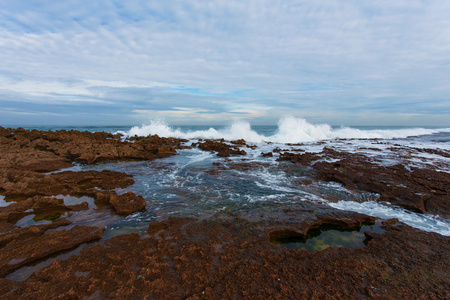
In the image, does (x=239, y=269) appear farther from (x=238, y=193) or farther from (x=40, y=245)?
(x=238, y=193)

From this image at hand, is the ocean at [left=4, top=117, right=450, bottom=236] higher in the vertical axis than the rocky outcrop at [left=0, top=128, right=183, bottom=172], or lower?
lower

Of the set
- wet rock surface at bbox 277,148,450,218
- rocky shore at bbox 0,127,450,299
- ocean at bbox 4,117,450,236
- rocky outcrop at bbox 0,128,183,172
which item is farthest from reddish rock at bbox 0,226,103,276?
wet rock surface at bbox 277,148,450,218

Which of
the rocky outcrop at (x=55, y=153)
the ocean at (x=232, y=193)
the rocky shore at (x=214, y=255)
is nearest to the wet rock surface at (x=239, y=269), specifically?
the rocky shore at (x=214, y=255)

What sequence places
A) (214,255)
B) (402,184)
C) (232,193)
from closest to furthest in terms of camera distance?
(214,255)
(232,193)
(402,184)

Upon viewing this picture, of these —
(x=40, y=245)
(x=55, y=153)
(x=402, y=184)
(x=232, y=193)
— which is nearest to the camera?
(x=40, y=245)

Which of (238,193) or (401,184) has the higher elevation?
(401,184)

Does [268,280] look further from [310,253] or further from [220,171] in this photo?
[220,171]

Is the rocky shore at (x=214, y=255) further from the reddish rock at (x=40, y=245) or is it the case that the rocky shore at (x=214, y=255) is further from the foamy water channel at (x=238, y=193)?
the foamy water channel at (x=238, y=193)

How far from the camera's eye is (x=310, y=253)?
13.5 feet

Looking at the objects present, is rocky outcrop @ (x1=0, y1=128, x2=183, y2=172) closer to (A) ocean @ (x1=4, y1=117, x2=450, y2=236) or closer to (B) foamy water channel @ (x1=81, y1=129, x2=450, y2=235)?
(A) ocean @ (x1=4, y1=117, x2=450, y2=236)

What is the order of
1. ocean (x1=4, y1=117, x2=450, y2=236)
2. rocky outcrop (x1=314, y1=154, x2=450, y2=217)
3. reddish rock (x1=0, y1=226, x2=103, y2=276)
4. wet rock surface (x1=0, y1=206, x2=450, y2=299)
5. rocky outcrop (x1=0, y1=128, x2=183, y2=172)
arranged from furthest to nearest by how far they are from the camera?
rocky outcrop (x1=0, y1=128, x2=183, y2=172)
rocky outcrop (x1=314, y1=154, x2=450, y2=217)
ocean (x1=4, y1=117, x2=450, y2=236)
reddish rock (x1=0, y1=226, x2=103, y2=276)
wet rock surface (x1=0, y1=206, x2=450, y2=299)

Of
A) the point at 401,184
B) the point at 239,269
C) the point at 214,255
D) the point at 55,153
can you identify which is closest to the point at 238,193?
the point at 214,255

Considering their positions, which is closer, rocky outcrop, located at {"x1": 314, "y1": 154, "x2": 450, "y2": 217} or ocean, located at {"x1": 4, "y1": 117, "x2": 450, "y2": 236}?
ocean, located at {"x1": 4, "y1": 117, "x2": 450, "y2": 236}

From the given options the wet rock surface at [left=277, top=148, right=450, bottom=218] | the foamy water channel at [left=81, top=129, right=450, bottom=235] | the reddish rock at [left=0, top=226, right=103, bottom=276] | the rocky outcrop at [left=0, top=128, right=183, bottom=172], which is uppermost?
the rocky outcrop at [left=0, top=128, right=183, bottom=172]
